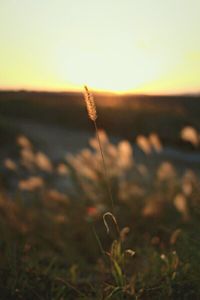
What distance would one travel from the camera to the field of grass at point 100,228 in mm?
2500

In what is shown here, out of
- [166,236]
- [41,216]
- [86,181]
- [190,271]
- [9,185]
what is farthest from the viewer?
[9,185]

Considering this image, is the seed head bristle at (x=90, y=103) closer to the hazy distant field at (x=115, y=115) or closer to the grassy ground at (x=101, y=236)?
the grassy ground at (x=101, y=236)

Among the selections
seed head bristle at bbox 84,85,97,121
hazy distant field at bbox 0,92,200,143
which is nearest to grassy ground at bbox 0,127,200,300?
seed head bristle at bbox 84,85,97,121

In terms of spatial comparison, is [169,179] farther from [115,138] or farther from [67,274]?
[115,138]

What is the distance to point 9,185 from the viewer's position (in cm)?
866

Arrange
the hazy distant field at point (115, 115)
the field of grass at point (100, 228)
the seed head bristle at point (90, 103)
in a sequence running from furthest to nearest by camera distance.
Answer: the hazy distant field at point (115, 115) < the field of grass at point (100, 228) < the seed head bristle at point (90, 103)

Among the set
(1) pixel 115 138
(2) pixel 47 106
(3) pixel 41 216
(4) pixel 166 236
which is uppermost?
(2) pixel 47 106

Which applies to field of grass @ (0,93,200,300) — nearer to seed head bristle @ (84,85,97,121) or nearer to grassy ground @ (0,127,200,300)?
grassy ground @ (0,127,200,300)

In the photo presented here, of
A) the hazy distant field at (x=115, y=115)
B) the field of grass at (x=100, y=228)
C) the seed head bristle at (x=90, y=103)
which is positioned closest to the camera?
the seed head bristle at (x=90, y=103)

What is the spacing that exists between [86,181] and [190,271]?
4.00 metres

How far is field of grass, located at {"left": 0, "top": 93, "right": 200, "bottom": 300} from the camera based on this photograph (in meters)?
2.50

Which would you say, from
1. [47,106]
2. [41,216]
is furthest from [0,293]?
[47,106]

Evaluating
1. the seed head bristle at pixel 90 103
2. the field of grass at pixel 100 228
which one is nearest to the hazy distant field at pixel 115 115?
the field of grass at pixel 100 228

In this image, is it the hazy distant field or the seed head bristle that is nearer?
the seed head bristle
